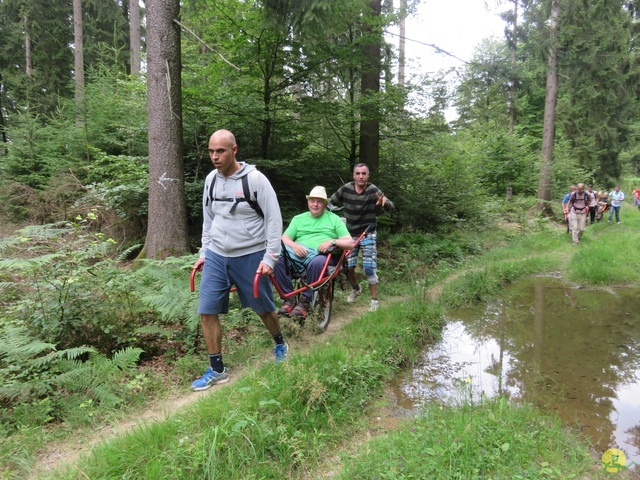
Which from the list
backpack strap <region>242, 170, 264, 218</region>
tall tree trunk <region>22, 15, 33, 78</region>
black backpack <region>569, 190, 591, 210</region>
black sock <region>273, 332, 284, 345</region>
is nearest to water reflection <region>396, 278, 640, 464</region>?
black sock <region>273, 332, 284, 345</region>

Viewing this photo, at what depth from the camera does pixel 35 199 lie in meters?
7.82

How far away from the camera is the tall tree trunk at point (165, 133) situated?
5.49 meters

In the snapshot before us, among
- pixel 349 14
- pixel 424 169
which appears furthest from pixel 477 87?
pixel 349 14

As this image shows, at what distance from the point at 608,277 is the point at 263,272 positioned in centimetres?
718

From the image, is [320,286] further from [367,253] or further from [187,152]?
[187,152]

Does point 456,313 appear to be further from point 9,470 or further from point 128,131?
point 128,131

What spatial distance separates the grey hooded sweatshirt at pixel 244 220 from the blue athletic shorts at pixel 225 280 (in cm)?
7

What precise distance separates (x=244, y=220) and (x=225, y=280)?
58cm

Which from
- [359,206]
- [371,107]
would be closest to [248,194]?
[359,206]

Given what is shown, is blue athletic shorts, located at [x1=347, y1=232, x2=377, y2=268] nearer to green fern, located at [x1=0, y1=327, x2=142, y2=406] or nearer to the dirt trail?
the dirt trail

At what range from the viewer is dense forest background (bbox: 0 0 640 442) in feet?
11.9

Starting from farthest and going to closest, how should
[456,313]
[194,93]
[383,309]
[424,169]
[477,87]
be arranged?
1. [424,169]
2. [477,87]
3. [194,93]
4. [456,313]
5. [383,309]

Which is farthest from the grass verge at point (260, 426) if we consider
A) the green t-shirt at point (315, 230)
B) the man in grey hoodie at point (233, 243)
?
the green t-shirt at point (315, 230)

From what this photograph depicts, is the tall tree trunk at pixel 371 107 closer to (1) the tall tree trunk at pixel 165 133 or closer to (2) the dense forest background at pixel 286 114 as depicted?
(2) the dense forest background at pixel 286 114
